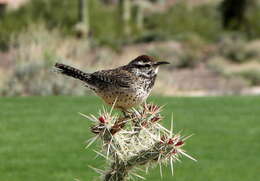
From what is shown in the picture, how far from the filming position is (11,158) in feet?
38.4

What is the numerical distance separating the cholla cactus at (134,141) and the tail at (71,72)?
0.39 metres

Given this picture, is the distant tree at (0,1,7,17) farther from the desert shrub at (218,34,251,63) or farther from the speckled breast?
the speckled breast

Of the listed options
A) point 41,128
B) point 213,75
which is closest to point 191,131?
point 41,128

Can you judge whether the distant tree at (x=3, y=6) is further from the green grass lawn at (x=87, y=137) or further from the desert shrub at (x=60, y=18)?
the green grass lawn at (x=87, y=137)

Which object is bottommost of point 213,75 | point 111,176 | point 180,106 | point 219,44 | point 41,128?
point 111,176

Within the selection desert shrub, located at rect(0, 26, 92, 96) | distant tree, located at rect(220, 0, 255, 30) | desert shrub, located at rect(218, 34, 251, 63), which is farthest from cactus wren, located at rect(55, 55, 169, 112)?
distant tree, located at rect(220, 0, 255, 30)

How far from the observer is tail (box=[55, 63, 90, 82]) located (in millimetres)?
4980

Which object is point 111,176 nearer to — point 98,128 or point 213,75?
point 98,128

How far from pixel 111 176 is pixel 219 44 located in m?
30.3

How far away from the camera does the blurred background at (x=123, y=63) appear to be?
460 inches

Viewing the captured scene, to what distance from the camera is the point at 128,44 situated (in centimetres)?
3338

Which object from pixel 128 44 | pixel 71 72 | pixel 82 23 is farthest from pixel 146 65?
pixel 128 44

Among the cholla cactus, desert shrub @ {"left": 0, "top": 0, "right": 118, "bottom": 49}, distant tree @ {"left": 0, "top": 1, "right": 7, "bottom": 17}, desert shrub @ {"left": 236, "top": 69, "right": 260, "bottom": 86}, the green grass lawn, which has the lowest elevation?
the cholla cactus

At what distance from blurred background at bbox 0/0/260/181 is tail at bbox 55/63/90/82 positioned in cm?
22
